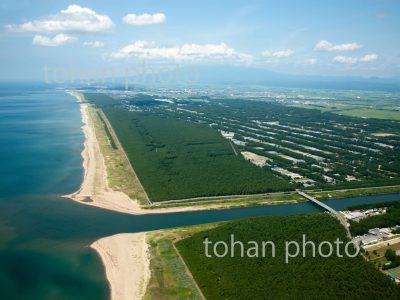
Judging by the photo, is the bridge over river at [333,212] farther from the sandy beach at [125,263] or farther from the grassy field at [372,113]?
the grassy field at [372,113]

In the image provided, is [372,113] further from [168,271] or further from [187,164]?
[168,271]

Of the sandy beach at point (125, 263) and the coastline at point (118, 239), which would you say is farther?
the coastline at point (118, 239)

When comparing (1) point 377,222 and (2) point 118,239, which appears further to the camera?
(1) point 377,222

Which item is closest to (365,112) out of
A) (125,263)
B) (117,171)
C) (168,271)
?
(117,171)

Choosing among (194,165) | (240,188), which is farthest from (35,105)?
(240,188)

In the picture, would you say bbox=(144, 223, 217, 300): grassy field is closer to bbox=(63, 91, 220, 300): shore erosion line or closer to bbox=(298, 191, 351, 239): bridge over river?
bbox=(63, 91, 220, 300): shore erosion line

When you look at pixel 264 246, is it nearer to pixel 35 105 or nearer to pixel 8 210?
pixel 8 210

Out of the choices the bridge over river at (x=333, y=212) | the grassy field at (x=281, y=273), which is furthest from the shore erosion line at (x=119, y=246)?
the bridge over river at (x=333, y=212)
